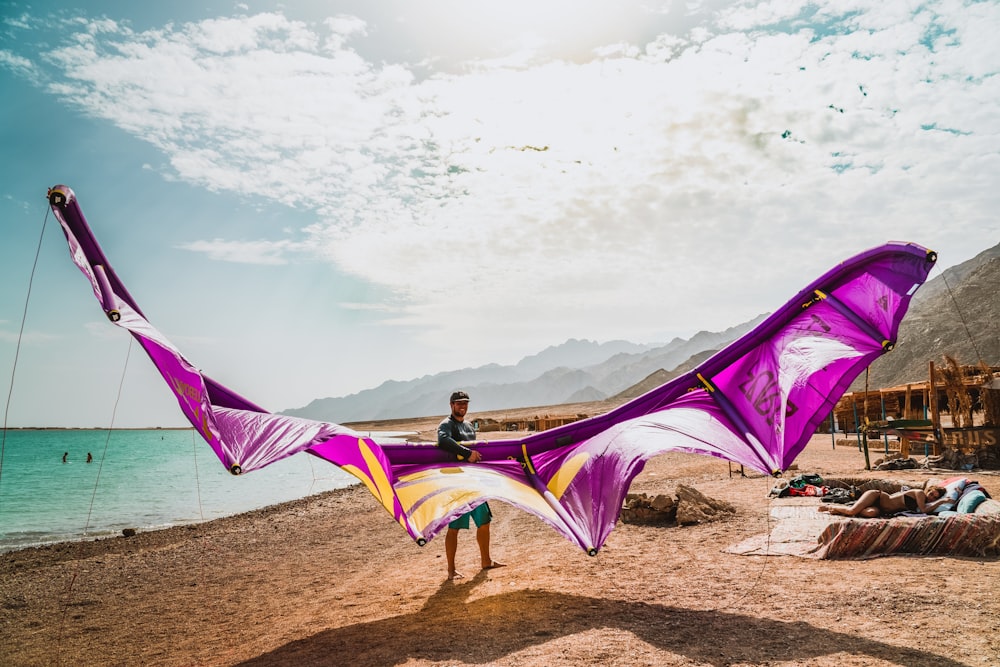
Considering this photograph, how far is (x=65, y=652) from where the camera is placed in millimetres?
6000

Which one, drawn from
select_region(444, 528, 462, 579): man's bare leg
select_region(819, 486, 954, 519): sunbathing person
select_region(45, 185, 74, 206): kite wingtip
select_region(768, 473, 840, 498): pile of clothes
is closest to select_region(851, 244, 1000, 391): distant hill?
select_region(768, 473, 840, 498): pile of clothes

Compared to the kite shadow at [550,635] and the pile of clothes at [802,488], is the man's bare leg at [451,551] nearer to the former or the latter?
the kite shadow at [550,635]

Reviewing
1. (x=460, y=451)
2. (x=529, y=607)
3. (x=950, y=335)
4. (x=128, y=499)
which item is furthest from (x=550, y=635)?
(x=950, y=335)

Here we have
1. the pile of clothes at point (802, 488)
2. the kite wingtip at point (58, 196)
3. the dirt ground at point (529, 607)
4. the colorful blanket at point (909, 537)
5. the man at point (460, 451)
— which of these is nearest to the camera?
the dirt ground at point (529, 607)

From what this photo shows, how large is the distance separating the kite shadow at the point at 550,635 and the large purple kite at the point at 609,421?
2.54 ft

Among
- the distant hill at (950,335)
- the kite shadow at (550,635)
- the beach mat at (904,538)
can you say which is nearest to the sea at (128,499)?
the kite shadow at (550,635)

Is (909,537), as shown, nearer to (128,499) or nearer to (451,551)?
(451,551)

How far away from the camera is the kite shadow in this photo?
13.1ft

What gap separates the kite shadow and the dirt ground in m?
0.02

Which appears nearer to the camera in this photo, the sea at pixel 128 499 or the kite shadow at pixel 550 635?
the kite shadow at pixel 550 635

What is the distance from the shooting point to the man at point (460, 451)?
19.5 feet

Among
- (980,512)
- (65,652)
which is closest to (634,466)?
(980,512)

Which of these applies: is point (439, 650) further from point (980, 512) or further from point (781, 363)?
point (980, 512)

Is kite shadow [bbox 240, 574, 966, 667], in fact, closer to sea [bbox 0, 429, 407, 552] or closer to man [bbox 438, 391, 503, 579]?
man [bbox 438, 391, 503, 579]
